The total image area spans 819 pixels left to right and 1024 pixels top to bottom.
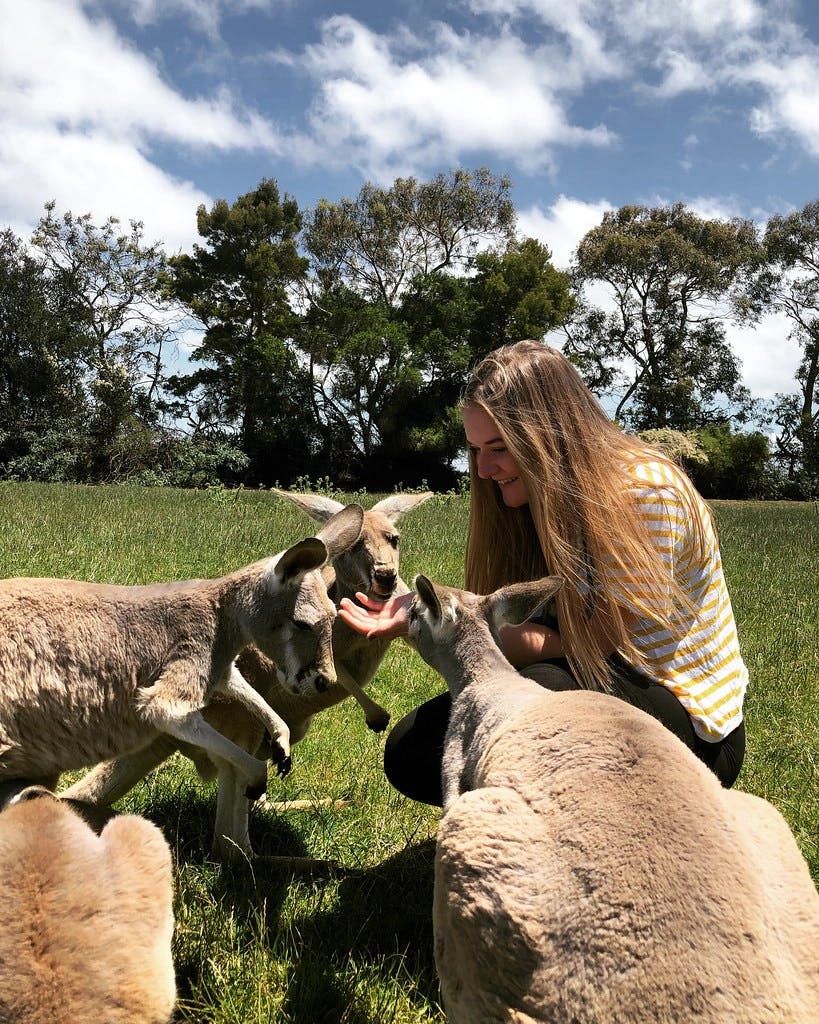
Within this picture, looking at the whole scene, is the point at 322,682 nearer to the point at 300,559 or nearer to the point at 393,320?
the point at 300,559

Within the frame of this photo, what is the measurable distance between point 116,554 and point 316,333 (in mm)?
23895

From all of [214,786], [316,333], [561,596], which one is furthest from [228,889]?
[316,333]

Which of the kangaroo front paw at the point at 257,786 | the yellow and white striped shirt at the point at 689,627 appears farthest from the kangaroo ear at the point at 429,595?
the kangaroo front paw at the point at 257,786

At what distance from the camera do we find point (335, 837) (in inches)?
153

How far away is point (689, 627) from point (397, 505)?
2.12 m

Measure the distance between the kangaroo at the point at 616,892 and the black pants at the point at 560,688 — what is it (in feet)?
2.58

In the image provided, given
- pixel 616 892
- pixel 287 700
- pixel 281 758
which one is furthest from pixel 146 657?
pixel 616 892

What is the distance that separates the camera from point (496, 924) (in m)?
1.91

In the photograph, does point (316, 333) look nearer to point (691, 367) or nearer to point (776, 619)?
point (691, 367)

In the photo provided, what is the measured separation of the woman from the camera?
125 inches

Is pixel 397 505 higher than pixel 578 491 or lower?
lower

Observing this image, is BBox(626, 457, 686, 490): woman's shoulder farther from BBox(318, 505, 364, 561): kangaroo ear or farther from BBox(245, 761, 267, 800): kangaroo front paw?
BBox(245, 761, 267, 800): kangaroo front paw

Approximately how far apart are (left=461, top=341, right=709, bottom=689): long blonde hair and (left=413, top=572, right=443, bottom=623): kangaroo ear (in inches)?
17.8

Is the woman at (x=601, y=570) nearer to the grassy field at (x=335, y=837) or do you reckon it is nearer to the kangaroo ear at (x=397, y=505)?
the grassy field at (x=335, y=837)
